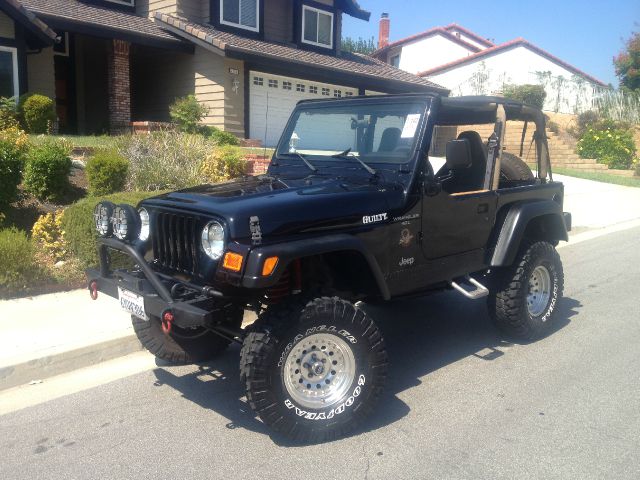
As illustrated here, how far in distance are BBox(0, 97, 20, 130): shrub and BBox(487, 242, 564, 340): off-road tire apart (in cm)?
1042

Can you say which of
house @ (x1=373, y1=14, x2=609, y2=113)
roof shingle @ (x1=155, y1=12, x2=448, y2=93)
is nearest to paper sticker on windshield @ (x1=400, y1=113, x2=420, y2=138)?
roof shingle @ (x1=155, y1=12, x2=448, y2=93)

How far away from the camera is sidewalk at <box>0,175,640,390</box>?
15.1 ft

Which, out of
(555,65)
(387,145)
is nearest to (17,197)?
(387,145)

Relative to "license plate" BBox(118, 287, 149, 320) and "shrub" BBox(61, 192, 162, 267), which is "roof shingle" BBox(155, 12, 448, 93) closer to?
"shrub" BBox(61, 192, 162, 267)

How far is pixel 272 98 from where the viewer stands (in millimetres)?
18500

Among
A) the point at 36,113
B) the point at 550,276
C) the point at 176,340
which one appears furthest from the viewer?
the point at 36,113

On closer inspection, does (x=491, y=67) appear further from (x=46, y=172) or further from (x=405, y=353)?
(x=405, y=353)

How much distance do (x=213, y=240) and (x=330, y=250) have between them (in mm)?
694

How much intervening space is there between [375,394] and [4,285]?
4.28 metres

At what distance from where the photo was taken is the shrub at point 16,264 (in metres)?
6.09

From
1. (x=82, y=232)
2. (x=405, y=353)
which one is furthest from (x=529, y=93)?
(x=405, y=353)

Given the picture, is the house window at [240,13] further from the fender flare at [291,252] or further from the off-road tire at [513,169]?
the fender flare at [291,252]

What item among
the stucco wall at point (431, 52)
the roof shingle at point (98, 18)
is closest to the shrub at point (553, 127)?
the stucco wall at point (431, 52)

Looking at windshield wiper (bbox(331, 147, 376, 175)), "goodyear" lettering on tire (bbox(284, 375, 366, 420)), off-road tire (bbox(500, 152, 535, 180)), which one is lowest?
"goodyear" lettering on tire (bbox(284, 375, 366, 420))
